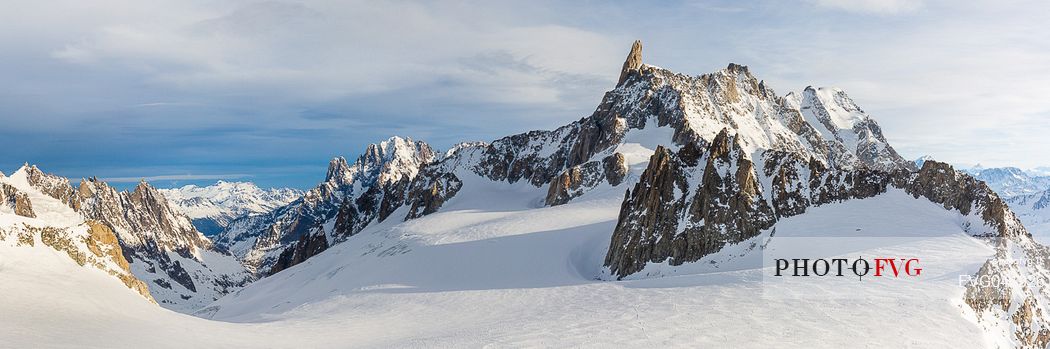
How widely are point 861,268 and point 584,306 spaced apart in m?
19.7

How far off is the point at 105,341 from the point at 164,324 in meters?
7.47

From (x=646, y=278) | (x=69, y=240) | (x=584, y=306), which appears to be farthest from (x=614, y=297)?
(x=69, y=240)

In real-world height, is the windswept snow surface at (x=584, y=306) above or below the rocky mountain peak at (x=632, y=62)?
below

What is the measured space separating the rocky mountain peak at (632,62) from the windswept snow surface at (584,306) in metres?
92.8

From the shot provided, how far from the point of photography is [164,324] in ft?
117

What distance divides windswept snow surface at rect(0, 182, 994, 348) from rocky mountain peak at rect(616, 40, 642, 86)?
92752 mm

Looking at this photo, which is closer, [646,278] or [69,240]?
[69,240]

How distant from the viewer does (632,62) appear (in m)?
153

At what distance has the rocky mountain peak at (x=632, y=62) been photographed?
152500 mm

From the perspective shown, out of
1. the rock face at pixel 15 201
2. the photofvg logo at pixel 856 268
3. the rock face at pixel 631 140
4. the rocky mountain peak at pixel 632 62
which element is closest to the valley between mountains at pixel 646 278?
the photofvg logo at pixel 856 268

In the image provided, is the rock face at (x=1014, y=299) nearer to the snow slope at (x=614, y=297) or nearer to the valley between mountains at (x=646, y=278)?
the valley between mountains at (x=646, y=278)

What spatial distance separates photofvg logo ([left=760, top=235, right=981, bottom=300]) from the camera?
113ft

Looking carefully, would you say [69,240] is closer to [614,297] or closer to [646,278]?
[614,297]

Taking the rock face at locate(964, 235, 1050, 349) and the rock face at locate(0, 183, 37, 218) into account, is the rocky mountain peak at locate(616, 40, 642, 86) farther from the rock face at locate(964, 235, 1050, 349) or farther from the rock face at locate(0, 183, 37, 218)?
the rock face at locate(0, 183, 37, 218)
